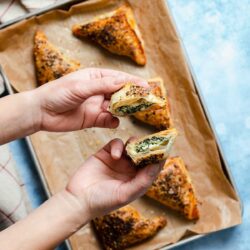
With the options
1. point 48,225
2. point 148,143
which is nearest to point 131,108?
point 148,143

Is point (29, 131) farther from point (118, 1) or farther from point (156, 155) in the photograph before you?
point (118, 1)

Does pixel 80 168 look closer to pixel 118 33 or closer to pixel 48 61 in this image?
pixel 48 61

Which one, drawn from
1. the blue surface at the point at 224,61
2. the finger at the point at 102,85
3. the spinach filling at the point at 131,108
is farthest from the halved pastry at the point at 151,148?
the blue surface at the point at 224,61

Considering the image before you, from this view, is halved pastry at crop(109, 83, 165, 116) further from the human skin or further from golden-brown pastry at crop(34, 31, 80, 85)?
golden-brown pastry at crop(34, 31, 80, 85)

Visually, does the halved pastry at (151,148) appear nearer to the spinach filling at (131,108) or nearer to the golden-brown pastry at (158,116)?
the spinach filling at (131,108)

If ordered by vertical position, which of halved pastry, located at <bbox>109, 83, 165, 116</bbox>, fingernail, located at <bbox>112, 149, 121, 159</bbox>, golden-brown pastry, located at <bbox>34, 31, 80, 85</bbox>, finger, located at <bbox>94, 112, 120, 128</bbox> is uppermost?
golden-brown pastry, located at <bbox>34, 31, 80, 85</bbox>

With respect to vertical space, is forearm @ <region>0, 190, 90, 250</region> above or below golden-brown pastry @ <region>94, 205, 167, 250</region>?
above

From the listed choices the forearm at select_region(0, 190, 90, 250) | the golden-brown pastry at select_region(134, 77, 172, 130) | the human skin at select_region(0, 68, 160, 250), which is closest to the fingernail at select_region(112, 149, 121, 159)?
the human skin at select_region(0, 68, 160, 250)
